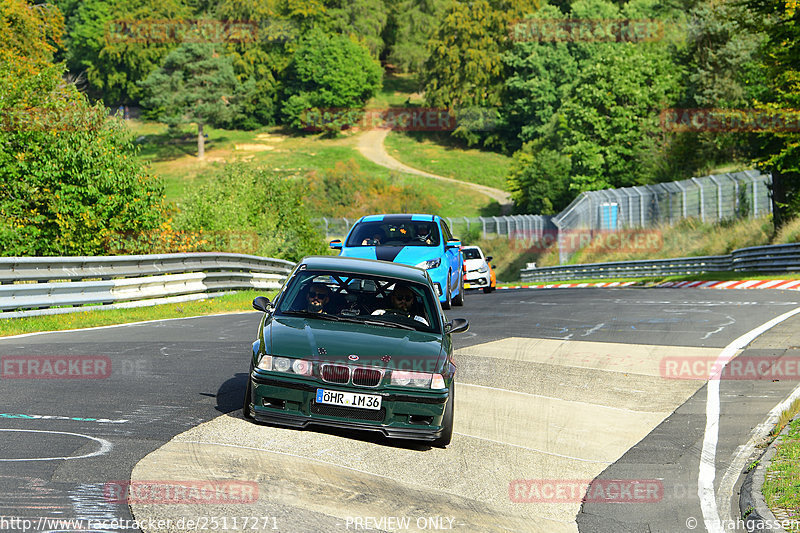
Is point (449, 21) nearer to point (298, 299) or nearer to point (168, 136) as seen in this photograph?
point (168, 136)

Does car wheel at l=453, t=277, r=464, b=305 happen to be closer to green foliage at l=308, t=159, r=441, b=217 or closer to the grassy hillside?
green foliage at l=308, t=159, r=441, b=217

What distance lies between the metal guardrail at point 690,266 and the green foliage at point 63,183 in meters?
18.9

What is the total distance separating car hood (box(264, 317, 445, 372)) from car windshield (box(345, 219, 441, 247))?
8.91m

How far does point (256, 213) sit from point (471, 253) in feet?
38.7

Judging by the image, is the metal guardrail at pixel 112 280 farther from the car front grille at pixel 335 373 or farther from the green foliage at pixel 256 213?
the car front grille at pixel 335 373

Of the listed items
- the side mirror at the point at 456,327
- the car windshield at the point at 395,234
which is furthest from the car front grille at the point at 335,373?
the car windshield at the point at 395,234

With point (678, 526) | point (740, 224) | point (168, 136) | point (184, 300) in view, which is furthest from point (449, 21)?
point (678, 526)

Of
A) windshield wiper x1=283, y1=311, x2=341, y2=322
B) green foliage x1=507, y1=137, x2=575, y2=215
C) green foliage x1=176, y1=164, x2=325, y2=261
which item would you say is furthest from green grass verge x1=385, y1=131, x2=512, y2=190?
windshield wiper x1=283, y1=311, x2=341, y2=322

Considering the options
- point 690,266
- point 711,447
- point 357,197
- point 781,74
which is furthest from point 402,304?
point 357,197

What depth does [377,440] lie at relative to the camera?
307 inches

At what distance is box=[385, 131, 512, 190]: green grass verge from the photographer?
10250cm

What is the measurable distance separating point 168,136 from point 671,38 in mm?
65545

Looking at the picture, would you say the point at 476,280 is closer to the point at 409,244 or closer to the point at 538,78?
the point at 409,244

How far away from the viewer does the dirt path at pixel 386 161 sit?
93188mm
